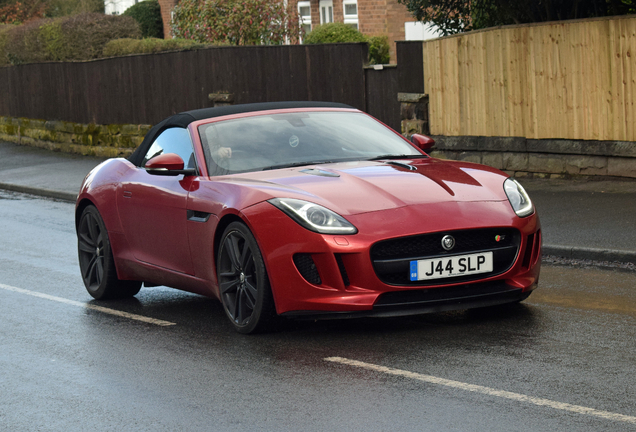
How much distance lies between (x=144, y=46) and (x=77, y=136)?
10.2 ft

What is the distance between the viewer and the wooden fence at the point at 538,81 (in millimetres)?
13117

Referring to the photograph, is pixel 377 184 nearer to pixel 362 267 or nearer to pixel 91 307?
pixel 362 267

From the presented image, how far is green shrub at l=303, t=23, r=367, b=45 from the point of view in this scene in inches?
1281

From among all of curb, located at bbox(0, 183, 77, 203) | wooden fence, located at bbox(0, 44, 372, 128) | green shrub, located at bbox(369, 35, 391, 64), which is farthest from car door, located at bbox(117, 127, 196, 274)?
green shrub, located at bbox(369, 35, 391, 64)

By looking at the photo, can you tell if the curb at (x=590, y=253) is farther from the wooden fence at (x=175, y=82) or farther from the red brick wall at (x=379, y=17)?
the red brick wall at (x=379, y=17)

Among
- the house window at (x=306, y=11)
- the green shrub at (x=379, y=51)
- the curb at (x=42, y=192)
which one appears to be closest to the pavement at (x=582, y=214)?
the curb at (x=42, y=192)

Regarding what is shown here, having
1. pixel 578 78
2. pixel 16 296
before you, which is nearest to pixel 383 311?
pixel 16 296

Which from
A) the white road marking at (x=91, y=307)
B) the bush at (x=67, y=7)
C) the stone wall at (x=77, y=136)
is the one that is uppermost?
the bush at (x=67, y=7)

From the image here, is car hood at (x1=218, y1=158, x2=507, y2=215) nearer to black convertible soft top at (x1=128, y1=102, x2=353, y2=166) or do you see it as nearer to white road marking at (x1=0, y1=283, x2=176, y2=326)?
black convertible soft top at (x1=128, y1=102, x2=353, y2=166)

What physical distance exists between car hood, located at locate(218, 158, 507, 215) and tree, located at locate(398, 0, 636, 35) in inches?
326

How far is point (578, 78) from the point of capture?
13.6 meters

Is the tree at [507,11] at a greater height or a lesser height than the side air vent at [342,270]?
greater

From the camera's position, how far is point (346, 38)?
107 ft

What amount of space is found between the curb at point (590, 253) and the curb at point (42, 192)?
10.0 meters
